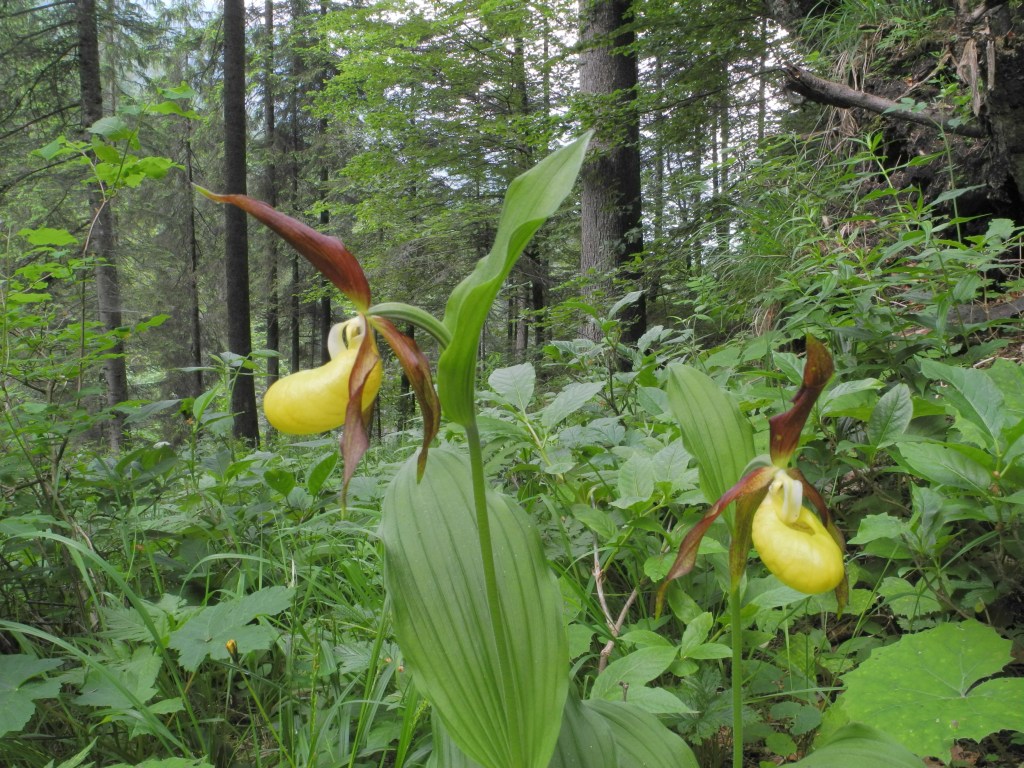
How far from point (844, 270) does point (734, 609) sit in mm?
1268

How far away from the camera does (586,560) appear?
159cm

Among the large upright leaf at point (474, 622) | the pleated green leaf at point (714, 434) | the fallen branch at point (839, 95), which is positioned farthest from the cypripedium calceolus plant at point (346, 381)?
the fallen branch at point (839, 95)

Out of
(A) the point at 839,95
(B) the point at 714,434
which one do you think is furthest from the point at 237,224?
(B) the point at 714,434

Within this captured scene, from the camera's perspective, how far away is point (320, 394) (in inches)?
34.3

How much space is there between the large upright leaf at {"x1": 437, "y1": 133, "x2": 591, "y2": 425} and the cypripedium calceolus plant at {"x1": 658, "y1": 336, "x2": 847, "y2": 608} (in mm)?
379

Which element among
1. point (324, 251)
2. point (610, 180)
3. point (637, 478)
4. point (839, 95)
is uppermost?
point (610, 180)

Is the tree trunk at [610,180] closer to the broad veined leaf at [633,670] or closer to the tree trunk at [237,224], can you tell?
the broad veined leaf at [633,670]

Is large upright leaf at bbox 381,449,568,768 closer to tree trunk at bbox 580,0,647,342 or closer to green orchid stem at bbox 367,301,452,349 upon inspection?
green orchid stem at bbox 367,301,452,349

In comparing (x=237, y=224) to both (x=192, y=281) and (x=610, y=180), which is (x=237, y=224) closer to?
(x=610, y=180)

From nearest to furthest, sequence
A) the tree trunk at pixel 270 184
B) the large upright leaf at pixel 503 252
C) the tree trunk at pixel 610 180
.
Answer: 1. the large upright leaf at pixel 503 252
2. the tree trunk at pixel 610 180
3. the tree trunk at pixel 270 184

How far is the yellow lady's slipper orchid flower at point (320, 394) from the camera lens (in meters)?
0.86

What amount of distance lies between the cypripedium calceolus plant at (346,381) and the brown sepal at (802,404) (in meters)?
0.50

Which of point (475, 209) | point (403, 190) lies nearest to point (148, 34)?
point (403, 190)

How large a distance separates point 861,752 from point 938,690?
0.19 metres
